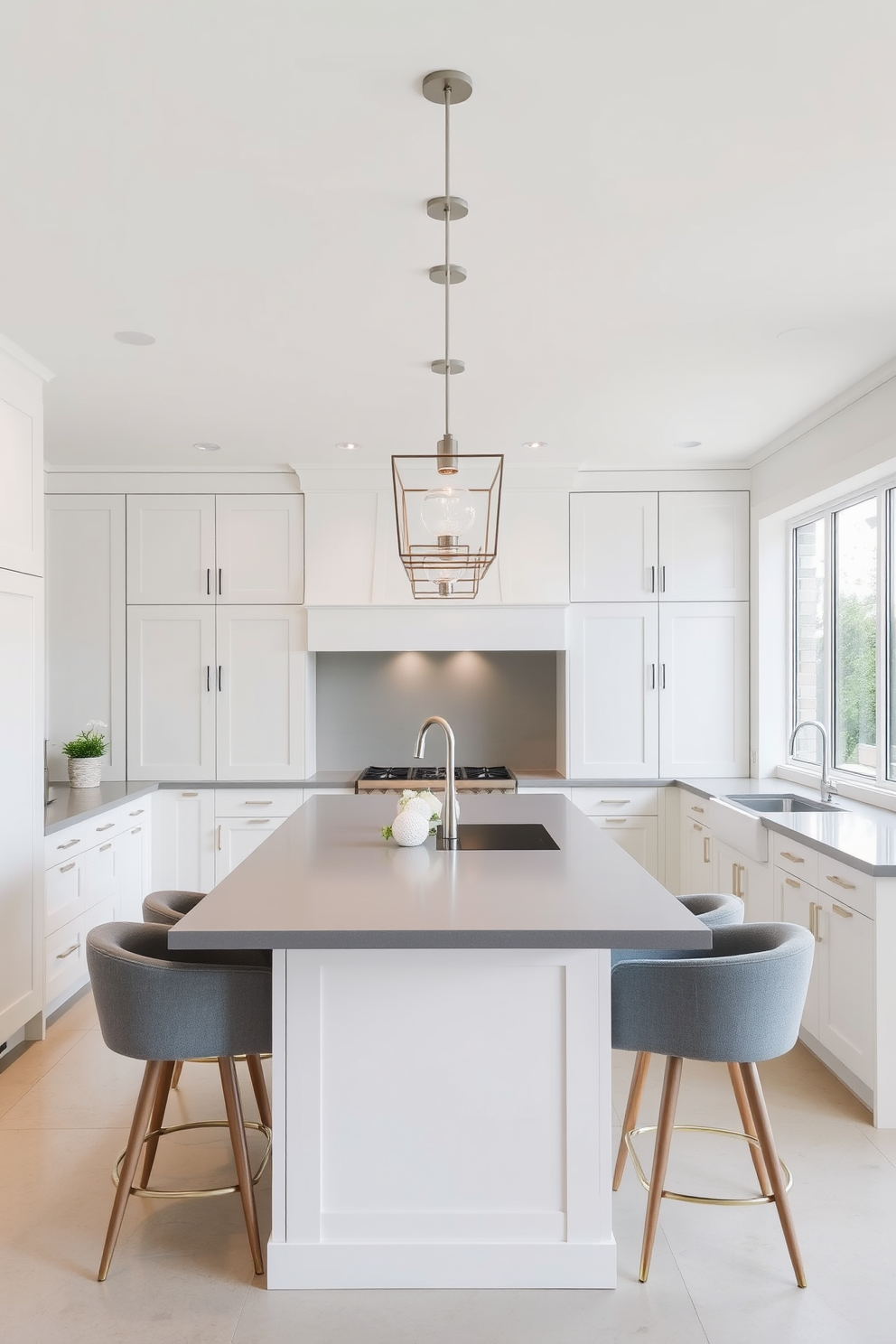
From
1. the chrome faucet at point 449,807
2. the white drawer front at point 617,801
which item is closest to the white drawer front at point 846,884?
the chrome faucet at point 449,807

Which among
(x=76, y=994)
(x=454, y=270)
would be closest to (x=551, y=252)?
(x=454, y=270)

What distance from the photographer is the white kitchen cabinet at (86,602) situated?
518 centimetres

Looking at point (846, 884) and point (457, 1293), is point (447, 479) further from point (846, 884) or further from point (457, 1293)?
point (457, 1293)

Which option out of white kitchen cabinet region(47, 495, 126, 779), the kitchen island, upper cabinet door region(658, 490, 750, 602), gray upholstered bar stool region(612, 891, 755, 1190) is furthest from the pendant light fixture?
white kitchen cabinet region(47, 495, 126, 779)

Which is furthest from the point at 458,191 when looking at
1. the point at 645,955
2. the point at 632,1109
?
the point at 632,1109

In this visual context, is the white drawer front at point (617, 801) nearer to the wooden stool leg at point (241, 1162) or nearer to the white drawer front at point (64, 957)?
the white drawer front at point (64, 957)

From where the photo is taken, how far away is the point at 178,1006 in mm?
2088

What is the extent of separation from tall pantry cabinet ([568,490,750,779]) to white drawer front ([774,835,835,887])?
1.59 meters

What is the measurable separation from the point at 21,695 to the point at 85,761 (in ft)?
4.87

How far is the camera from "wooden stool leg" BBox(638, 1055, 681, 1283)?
2104mm

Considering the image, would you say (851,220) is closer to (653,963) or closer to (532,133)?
(532,133)

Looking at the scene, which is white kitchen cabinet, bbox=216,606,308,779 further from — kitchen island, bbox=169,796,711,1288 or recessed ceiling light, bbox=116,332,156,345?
kitchen island, bbox=169,796,711,1288

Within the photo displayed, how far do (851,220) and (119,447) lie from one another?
3596mm

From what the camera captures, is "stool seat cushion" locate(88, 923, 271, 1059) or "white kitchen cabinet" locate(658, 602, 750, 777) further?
"white kitchen cabinet" locate(658, 602, 750, 777)
